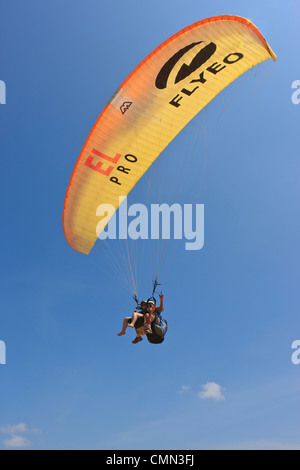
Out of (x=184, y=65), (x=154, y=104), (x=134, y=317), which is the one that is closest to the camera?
(x=184, y=65)

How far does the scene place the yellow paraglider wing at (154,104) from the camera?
8688 mm

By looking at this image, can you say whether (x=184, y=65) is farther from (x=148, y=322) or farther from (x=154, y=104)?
(x=148, y=322)

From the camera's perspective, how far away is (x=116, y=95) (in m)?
9.32

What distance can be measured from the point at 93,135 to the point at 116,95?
Answer: 1215 mm

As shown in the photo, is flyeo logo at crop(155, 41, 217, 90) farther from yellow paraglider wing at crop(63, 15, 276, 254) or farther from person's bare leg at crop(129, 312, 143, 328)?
person's bare leg at crop(129, 312, 143, 328)

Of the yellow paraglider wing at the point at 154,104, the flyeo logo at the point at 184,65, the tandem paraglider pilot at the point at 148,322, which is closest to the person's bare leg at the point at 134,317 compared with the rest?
the tandem paraglider pilot at the point at 148,322

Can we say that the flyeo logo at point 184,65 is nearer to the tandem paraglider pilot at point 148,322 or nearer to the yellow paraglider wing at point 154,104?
the yellow paraglider wing at point 154,104

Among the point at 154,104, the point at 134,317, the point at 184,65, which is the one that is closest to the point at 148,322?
the point at 134,317

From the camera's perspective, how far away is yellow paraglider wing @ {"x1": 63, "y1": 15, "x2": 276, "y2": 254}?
342 inches

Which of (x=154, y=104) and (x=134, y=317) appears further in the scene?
(x=134, y=317)

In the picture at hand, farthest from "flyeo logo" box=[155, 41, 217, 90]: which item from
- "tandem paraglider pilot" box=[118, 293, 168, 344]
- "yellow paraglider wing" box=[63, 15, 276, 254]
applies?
"tandem paraglider pilot" box=[118, 293, 168, 344]

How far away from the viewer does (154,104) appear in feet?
32.3

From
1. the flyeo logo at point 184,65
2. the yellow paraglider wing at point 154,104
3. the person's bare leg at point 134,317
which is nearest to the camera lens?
the yellow paraglider wing at point 154,104
